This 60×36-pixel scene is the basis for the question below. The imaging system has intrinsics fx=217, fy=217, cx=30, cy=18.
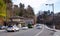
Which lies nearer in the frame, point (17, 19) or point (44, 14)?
point (17, 19)

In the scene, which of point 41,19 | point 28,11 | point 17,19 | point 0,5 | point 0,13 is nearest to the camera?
point 0,5

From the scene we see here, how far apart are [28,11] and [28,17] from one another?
2158 cm

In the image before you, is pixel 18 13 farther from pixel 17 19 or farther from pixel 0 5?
pixel 0 5

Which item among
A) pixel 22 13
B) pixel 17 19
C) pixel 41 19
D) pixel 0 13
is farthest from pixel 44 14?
pixel 0 13

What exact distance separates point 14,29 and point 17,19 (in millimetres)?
79145

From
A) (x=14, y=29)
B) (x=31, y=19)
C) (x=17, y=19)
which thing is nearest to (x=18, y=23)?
(x=17, y=19)

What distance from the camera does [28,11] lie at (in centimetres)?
17825

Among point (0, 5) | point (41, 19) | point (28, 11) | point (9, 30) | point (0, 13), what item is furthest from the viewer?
point (41, 19)

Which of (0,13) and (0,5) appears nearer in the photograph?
(0,5)

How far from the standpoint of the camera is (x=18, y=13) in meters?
160

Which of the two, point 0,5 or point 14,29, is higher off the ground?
point 0,5

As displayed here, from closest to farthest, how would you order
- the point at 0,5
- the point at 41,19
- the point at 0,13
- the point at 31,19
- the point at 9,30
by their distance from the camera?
the point at 0,5 → the point at 0,13 → the point at 9,30 → the point at 31,19 → the point at 41,19

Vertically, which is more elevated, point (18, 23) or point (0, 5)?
point (0, 5)

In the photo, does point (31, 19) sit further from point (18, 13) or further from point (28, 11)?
point (28, 11)
